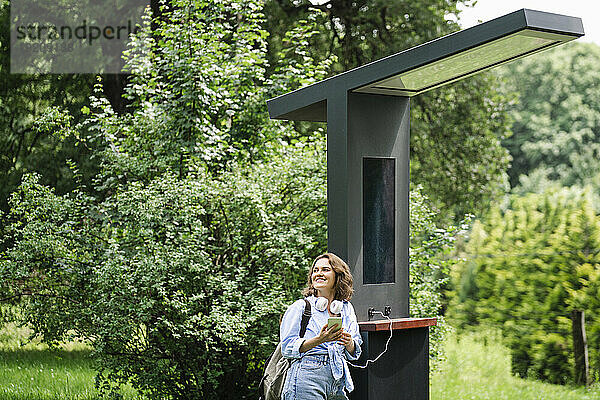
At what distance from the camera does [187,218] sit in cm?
760

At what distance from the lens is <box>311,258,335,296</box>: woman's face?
5.09 metres

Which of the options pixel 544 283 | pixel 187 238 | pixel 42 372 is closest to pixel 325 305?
pixel 187 238

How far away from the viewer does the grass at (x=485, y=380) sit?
435 inches

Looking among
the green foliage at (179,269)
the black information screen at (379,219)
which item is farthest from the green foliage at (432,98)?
the black information screen at (379,219)

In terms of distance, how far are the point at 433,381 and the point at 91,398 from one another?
547 centimetres

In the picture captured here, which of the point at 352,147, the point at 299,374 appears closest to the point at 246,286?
the point at 352,147

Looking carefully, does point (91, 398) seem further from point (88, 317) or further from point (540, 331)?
point (540, 331)

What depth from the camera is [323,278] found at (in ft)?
16.7

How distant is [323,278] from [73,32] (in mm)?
9056

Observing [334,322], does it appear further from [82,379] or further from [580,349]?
[580,349]

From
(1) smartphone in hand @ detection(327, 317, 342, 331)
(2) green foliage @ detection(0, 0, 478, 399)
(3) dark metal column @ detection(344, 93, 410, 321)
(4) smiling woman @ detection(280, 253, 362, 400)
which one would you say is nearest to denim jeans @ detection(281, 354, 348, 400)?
(4) smiling woman @ detection(280, 253, 362, 400)

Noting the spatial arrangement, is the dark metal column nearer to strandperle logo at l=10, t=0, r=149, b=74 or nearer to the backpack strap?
the backpack strap

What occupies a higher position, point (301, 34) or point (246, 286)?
point (301, 34)

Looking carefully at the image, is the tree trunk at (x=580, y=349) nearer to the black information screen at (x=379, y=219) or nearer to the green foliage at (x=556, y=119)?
the black information screen at (x=379, y=219)
